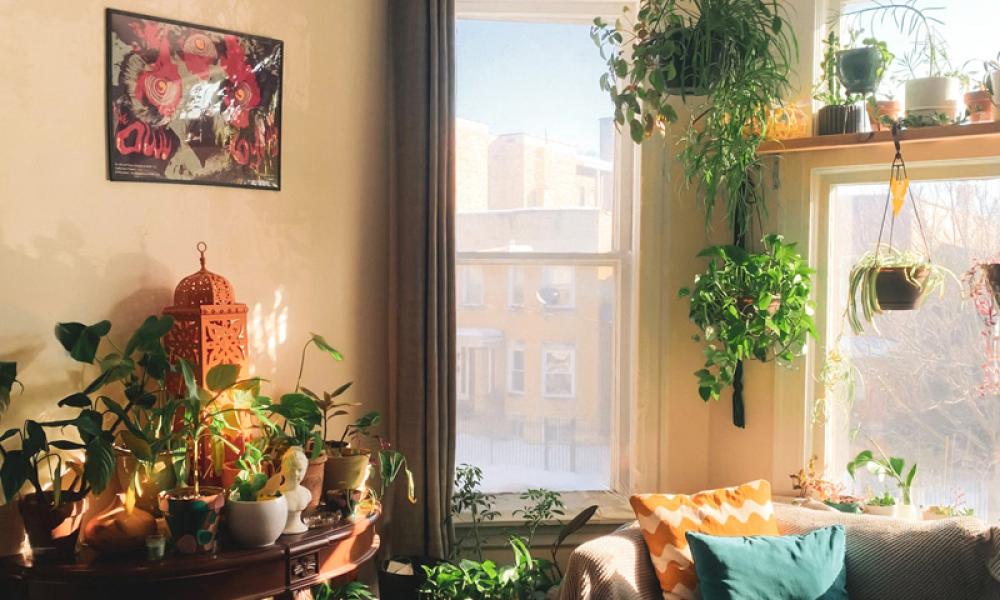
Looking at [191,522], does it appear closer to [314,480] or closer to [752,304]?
[314,480]

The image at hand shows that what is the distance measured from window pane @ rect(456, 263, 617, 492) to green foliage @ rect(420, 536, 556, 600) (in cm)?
59

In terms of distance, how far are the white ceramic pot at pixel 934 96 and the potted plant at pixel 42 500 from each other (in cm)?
258

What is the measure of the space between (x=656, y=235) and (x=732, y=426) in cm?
76

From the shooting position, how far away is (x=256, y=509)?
2211mm

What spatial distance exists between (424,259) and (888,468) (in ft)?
5.64

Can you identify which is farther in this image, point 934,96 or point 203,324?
point 934,96

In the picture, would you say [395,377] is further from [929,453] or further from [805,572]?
[929,453]

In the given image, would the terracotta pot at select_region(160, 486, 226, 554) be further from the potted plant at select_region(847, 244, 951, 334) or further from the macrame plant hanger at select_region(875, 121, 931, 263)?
the macrame plant hanger at select_region(875, 121, 931, 263)

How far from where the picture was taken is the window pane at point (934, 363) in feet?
8.86

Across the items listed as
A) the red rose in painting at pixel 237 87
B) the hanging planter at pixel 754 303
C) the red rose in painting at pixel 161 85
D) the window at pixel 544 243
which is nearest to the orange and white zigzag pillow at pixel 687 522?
the hanging planter at pixel 754 303

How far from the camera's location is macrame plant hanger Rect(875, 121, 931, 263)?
2.65 metres

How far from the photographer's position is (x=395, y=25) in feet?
9.77

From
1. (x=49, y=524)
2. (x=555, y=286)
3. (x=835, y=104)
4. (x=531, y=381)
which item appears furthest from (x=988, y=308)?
(x=49, y=524)

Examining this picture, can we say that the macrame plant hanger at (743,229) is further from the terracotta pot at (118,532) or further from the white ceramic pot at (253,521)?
the terracotta pot at (118,532)
